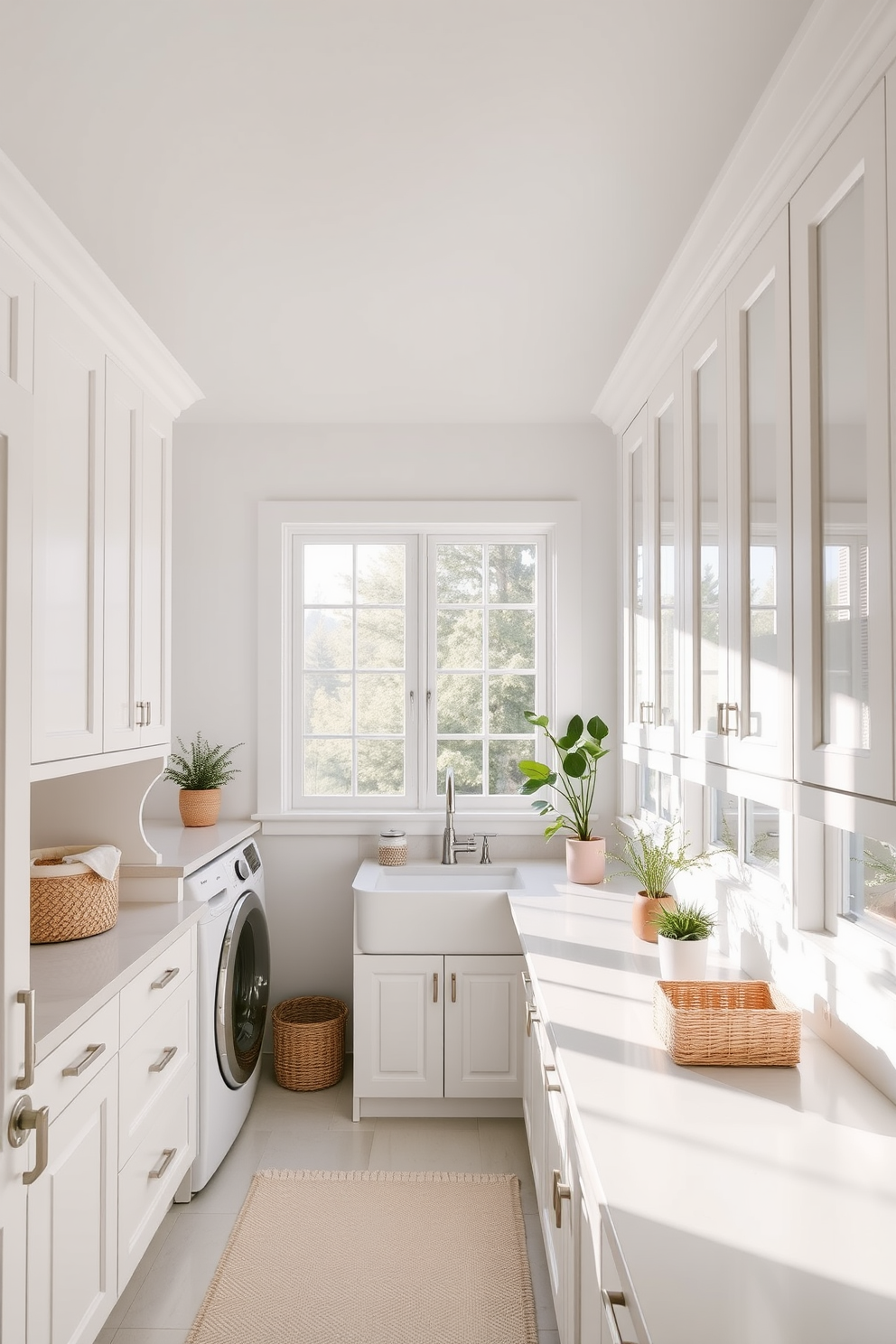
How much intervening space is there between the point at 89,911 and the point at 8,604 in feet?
4.04

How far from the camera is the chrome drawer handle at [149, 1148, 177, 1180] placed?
7.34 feet

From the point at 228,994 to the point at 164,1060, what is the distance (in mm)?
523

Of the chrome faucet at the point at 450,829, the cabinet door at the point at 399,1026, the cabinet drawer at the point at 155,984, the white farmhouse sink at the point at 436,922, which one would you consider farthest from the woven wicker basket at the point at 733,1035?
the chrome faucet at the point at 450,829

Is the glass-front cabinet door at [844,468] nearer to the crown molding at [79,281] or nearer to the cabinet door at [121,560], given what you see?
the crown molding at [79,281]

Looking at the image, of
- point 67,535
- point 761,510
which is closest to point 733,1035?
point 761,510

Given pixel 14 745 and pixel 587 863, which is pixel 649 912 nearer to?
pixel 587 863

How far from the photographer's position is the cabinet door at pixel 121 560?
7.58 ft

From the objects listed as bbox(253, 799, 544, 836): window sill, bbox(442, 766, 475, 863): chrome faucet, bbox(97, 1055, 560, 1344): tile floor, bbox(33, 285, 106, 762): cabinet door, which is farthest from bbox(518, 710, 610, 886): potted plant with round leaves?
bbox(33, 285, 106, 762): cabinet door

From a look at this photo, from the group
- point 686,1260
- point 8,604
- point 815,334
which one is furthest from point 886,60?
point 686,1260

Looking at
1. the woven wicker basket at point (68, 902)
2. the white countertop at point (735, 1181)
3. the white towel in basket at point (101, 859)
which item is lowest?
the white countertop at point (735, 1181)

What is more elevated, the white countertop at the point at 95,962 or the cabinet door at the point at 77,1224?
the white countertop at the point at 95,962

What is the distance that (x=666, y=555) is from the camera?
2.44 meters

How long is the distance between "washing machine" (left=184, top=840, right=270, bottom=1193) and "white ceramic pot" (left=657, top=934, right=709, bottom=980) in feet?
4.58

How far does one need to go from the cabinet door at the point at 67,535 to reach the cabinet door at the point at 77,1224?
75 cm
